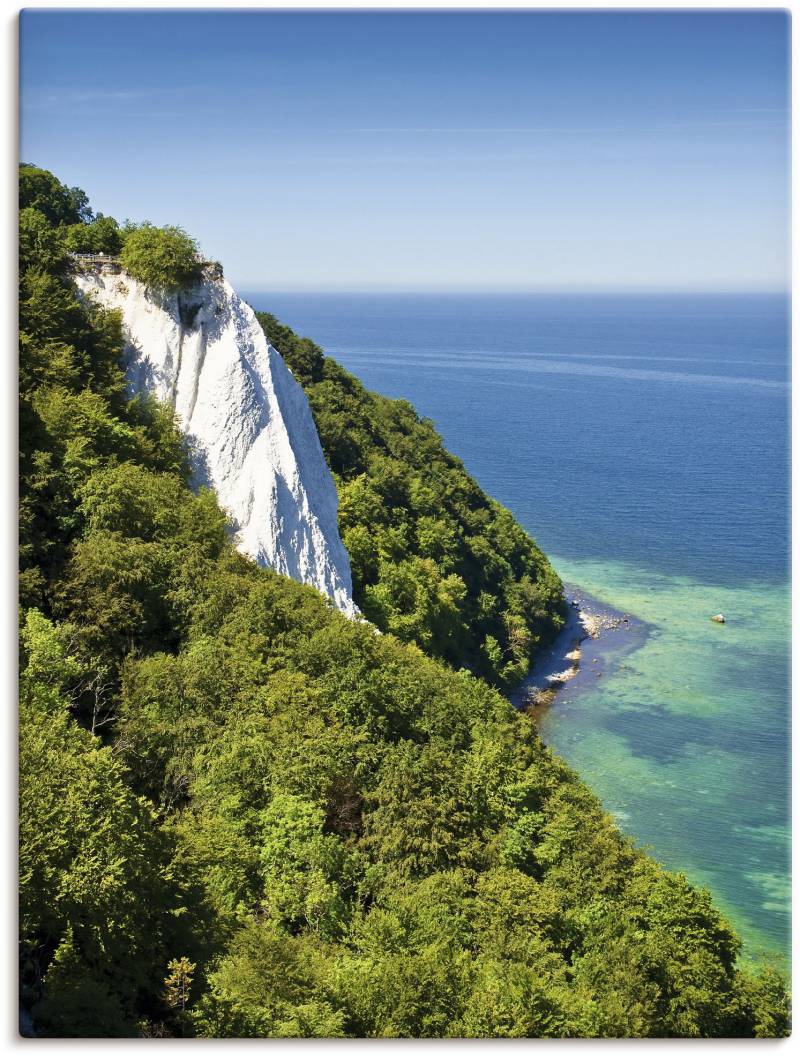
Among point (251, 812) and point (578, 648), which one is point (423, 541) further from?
point (251, 812)

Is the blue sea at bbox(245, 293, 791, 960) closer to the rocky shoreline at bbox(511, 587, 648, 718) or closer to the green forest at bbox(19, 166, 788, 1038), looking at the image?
the rocky shoreline at bbox(511, 587, 648, 718)

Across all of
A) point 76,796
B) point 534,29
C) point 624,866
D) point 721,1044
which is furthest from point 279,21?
point 624,866

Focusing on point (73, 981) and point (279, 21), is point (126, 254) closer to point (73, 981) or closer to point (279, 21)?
point (279, 21)

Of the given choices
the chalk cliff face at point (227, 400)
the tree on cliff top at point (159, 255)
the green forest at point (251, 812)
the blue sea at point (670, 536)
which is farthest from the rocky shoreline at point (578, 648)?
the tree on cliff top at point (159, 255)

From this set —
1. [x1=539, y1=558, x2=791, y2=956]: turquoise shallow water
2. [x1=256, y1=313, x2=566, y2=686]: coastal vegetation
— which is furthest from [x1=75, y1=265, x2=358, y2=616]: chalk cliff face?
[x1=539, y1=558, x2=791, y2=956]: turquoise shallow water

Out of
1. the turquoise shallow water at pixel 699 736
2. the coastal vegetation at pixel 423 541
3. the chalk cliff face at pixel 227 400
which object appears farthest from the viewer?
the coastal vegetation at pixel 423 541

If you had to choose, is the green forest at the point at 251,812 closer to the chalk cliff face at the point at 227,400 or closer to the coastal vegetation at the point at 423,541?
the chalk cliff face at the point at 227,400

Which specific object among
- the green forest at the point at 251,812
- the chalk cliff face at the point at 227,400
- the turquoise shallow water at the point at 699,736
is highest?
the chalk cliff face at the point at 227,400
